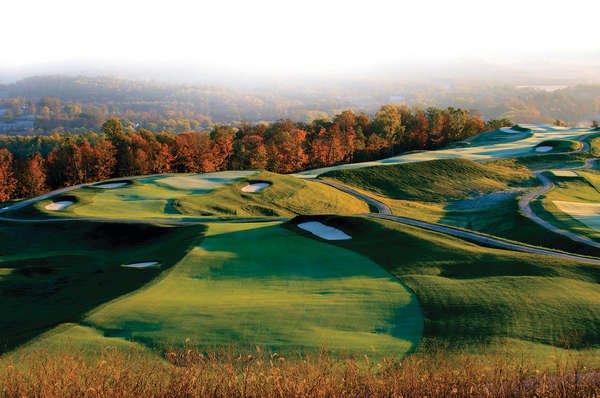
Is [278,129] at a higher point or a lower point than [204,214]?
higher

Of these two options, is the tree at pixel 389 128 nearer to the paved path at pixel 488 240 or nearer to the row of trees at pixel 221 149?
the row of trees at pixel 221 149

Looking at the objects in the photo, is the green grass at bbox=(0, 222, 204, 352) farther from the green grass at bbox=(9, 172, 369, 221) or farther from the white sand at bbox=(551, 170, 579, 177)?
the white sand at bbox=(551, 170, 579, 177)

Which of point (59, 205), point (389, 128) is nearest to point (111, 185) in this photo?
point (59, 205)

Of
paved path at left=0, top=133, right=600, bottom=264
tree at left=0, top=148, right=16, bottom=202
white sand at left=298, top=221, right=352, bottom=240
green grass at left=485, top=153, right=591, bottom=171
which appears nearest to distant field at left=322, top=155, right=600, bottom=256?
green grass at left=485, top=153, right=591, bottom=171

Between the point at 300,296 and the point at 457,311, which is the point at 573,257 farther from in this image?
the point at 300,296

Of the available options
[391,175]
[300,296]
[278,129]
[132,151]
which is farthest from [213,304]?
[278,129]

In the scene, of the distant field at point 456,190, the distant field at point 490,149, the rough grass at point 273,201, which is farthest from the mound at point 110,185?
the distant field at point 456,190
